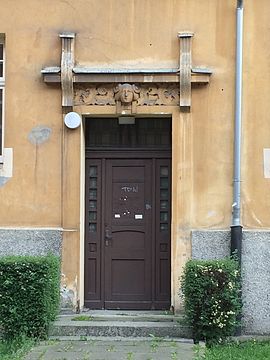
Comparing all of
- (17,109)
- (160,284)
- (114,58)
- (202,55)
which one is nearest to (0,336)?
(160,284)

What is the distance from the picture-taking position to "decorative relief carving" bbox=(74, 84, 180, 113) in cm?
908

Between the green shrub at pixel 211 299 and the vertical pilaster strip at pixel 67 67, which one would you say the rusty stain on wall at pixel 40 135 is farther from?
the green shrub at pixel 211 299

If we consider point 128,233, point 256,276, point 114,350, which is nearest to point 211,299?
A: point 256,276

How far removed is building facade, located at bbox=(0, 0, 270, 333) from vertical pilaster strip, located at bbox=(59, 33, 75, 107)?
0.01 metres

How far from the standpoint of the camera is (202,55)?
908 centimetres

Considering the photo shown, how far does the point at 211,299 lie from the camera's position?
8.01 m

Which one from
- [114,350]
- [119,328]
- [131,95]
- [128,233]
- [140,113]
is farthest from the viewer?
[128,233]

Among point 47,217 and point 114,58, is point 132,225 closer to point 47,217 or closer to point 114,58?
point 47,217

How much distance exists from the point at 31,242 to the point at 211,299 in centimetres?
260

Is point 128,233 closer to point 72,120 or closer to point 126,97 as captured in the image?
point 72,120

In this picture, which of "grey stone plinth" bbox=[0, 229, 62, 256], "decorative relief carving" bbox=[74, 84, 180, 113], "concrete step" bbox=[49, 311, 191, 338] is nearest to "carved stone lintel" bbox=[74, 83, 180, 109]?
"decorative relief carving" bbox=[74, 84, 180, 113]

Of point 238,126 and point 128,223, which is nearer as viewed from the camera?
point 238,126

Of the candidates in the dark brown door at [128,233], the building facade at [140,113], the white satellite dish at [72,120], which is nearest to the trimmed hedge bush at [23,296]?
the building facade at [140,113]

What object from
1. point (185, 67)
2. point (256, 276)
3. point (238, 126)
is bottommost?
point (256, 276)
